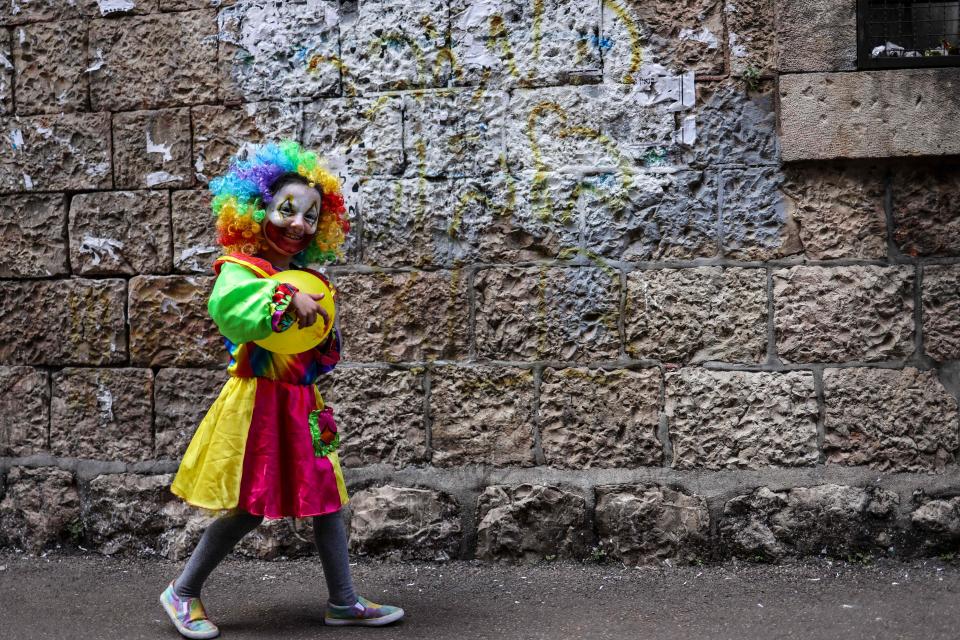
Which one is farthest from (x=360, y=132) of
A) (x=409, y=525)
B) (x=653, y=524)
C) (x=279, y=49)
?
(x=653, y=524)

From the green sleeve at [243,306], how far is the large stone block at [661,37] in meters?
1.84

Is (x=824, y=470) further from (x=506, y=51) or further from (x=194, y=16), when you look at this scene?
Answer: (x=194, y=16)

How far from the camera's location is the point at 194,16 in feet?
13.9

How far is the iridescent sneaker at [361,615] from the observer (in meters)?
3.32

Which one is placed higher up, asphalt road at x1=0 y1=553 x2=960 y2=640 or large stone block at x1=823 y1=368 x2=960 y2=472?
large stone block at x1=823 y1=368 x2=960 y2=472

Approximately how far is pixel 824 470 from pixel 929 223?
108 cm

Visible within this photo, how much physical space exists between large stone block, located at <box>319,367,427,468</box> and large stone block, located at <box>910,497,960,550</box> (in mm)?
2023

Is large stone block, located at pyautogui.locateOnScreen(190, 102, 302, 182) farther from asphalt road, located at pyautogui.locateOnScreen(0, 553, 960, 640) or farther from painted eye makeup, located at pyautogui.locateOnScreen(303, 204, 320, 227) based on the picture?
asphalt road, located at pyautogui.locateOnScreen(0, 553, 960, 640)

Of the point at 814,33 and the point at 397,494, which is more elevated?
the point at 814,33

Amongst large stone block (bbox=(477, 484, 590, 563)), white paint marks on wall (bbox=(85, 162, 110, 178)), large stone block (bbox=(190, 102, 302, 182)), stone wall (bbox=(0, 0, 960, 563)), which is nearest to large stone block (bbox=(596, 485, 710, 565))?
stone wall (bbox=(0, 0, 960, 563))

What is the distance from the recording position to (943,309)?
12.6 feet

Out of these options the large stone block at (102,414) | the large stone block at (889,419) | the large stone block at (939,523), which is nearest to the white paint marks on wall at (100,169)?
the large stone block at (102,414)

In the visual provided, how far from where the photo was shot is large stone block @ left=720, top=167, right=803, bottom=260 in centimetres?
392

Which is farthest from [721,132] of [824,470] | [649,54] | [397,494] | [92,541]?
[92,541]
